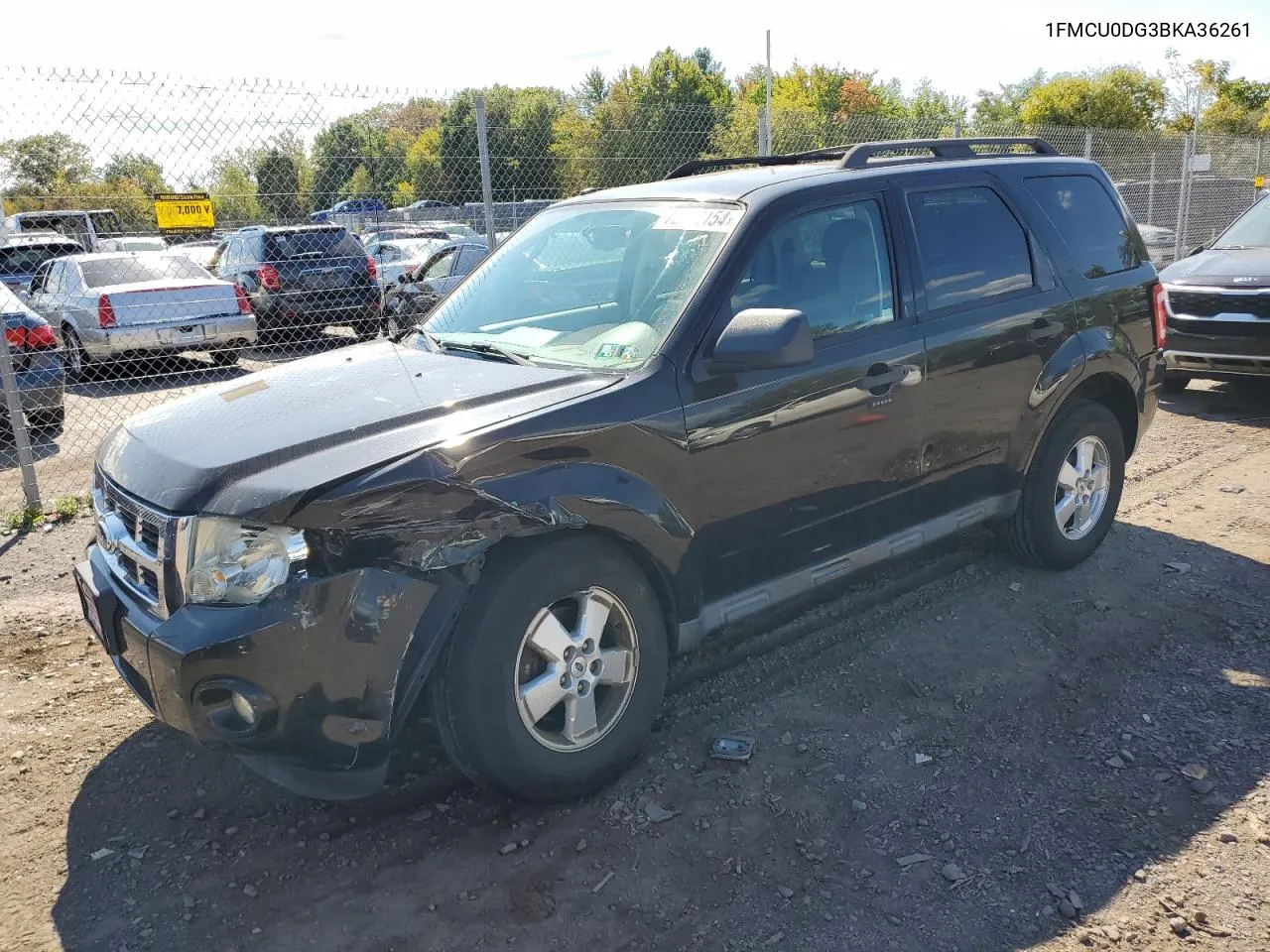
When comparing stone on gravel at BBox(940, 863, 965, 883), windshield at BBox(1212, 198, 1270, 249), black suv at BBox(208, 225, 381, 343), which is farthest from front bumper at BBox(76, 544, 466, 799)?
black suv at BBox(208, 225, 381, 343)

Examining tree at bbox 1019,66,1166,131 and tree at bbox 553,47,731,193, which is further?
tree at bbox 1019,66,1166,131

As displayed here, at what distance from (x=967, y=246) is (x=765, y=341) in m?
1.61

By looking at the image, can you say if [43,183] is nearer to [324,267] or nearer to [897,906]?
[324,267]

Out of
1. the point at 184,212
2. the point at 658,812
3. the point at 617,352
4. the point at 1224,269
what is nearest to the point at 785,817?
the point at 658,812

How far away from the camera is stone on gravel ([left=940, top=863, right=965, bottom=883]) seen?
2917 millimetres

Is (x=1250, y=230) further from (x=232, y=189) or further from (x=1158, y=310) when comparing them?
(x=232, y=189)

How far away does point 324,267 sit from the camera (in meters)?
13.1

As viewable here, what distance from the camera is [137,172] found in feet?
25.2

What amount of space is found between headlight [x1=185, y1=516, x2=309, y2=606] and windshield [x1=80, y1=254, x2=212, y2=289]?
1031 centimetres

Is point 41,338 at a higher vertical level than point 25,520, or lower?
higher

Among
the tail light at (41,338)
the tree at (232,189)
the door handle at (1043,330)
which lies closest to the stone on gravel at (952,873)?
the door handle at (1043,330)

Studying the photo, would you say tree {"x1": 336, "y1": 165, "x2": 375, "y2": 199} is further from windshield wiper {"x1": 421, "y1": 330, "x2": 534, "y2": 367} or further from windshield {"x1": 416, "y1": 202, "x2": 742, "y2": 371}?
windshield wiper {"x1": 421, "y1": 330, "x2": 534, "y2": 367}

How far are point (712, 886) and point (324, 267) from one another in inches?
462

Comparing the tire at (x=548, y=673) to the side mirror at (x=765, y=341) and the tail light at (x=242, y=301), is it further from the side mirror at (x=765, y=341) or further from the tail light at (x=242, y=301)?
the tail light at (x=242, y=301)
